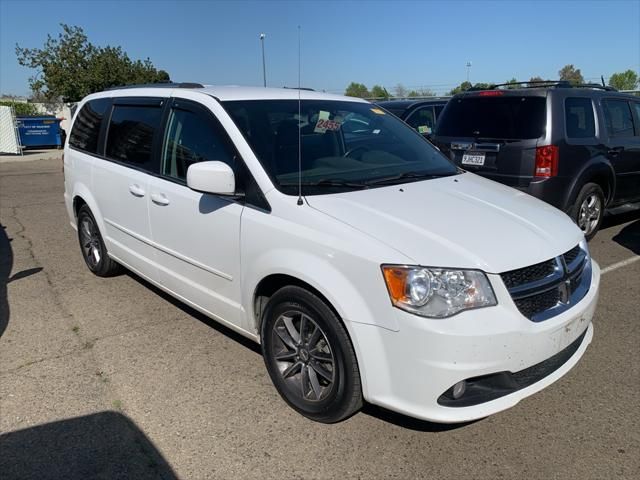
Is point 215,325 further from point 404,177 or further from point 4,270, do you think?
point 4,270

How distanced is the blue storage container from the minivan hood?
810 inches

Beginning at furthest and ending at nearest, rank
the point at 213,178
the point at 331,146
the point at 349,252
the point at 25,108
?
the point at 25,108
the point at 331,146
the point at 213,178
the point at 349,252

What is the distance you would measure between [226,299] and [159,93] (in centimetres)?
181

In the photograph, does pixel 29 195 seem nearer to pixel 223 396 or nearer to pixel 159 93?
pixel 159 93

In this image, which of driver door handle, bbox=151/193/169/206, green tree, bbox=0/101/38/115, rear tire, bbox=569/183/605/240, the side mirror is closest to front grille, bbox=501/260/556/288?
the side mirror

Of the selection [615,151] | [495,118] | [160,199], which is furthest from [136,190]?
[615,151]

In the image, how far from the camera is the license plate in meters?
6.11

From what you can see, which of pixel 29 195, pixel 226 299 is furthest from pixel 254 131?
pixel 29 195

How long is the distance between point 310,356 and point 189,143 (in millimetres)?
1737

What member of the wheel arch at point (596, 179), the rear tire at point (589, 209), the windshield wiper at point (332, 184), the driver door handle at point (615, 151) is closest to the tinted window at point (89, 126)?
the windshield wiper at point (332, 184)

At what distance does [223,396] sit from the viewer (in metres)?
3.22

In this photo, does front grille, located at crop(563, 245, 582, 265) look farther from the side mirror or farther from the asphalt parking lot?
the side mirror

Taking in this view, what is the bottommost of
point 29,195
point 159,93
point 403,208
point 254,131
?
point 29,195

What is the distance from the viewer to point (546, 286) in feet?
8.64
